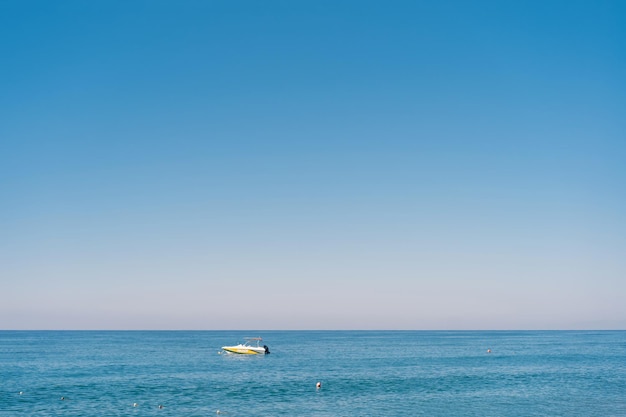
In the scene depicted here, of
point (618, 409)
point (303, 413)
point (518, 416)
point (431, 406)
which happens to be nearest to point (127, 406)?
point (303, 413)

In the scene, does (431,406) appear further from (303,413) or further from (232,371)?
(232,371)

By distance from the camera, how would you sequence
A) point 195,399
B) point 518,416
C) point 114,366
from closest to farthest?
point 518,416 < point 195,399 < point 114,366

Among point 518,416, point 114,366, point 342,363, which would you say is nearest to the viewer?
point 518,416

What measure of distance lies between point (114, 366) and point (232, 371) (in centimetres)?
2617

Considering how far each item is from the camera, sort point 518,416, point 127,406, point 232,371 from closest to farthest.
Answer: point 518,416, point 127,406, point 232,371

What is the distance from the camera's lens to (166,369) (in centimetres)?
9738

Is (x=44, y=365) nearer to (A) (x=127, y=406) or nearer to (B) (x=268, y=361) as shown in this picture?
(B) (x=268, y=361)

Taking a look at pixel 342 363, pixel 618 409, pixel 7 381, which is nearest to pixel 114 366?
pixel 7 381

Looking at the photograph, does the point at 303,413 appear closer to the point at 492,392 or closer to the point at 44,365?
the point at 492,392

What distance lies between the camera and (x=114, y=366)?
103 meters

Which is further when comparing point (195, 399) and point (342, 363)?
point (342, 363)

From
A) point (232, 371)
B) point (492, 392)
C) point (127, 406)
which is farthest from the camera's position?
point (232, 371)

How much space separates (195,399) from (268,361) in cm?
5242

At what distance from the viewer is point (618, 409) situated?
188ft
